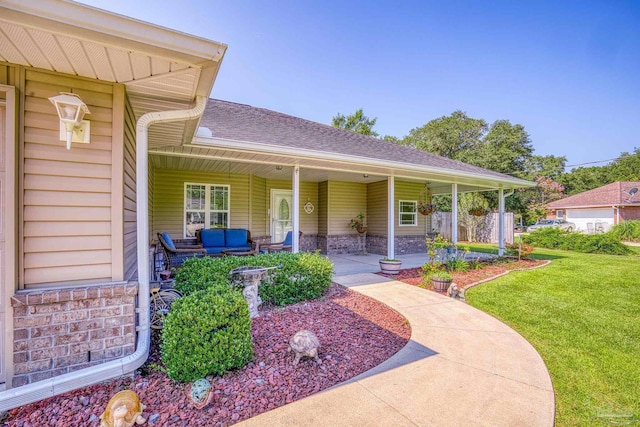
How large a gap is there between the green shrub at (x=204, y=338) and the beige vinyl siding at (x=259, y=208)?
20.8ft

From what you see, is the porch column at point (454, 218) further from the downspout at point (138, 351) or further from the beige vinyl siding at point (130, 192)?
the beige vinyl siding at point (130, 192)

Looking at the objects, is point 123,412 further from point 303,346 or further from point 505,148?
point 505,148

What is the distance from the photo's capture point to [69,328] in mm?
2412

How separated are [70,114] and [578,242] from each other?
18.2 m

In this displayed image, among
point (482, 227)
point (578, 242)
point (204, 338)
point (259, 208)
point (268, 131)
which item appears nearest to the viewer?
point (204, 338)

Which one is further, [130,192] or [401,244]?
[401,244]

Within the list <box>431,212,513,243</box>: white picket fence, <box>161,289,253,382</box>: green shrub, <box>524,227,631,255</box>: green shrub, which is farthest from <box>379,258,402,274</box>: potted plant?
<box>524,227,631,255</box>: green shrub

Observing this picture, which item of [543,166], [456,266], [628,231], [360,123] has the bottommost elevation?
[456,266]

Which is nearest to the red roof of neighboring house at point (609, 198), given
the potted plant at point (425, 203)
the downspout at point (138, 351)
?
the potted plant at point (425, 203)

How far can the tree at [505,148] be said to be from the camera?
80.0 feet

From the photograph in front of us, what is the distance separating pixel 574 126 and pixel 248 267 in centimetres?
2873

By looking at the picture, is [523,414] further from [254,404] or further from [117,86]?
[117,86]

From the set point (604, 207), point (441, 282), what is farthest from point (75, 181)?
point (604, 207)

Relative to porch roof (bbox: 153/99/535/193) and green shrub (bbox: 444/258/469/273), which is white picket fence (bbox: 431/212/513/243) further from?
green shrub (bbox: 444/258/469/273)
